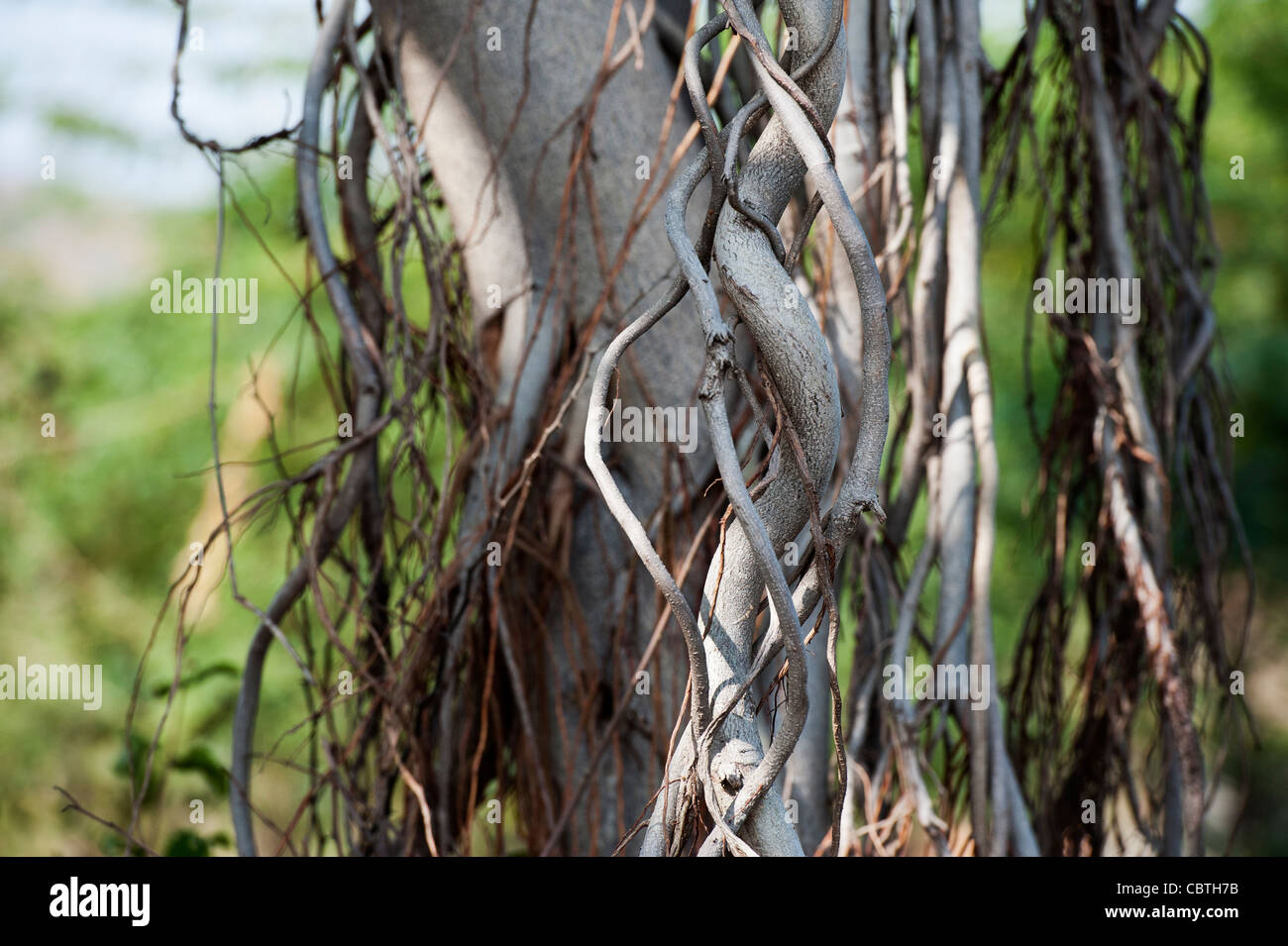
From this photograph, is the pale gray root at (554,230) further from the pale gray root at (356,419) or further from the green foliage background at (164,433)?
the green foliage background at (164,433)

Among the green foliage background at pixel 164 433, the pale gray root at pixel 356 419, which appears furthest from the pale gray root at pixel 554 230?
the green foliage background at pixel 164 433

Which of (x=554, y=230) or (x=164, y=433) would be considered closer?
(x=554, y=230)

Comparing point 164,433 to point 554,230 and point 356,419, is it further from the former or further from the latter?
point 554,230

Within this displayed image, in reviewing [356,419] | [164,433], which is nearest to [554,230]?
[356,419]

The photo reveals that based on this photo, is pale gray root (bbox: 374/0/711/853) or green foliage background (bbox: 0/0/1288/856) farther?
green foliage background (bbox: 0/0/1288/856)

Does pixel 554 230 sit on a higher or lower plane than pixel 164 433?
lower

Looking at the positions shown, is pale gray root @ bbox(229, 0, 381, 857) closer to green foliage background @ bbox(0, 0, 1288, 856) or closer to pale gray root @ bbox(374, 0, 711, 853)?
pale gray root @ bbox(374, 0, 711, 853)

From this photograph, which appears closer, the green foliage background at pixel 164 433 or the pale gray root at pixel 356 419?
the pale gray root at pixel 356 419

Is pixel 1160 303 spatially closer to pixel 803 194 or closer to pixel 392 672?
pixel 803 194

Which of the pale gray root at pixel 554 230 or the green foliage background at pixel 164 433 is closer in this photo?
Result: the pale gray root at pixel 554 230

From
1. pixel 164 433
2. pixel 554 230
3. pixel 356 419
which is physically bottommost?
pixel 356 419

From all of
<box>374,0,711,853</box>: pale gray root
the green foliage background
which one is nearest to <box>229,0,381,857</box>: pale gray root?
<box>374,0,711,853</box>: pale gray root

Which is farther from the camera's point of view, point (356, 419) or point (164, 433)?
point (164, 433)

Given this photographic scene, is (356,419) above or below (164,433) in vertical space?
below
